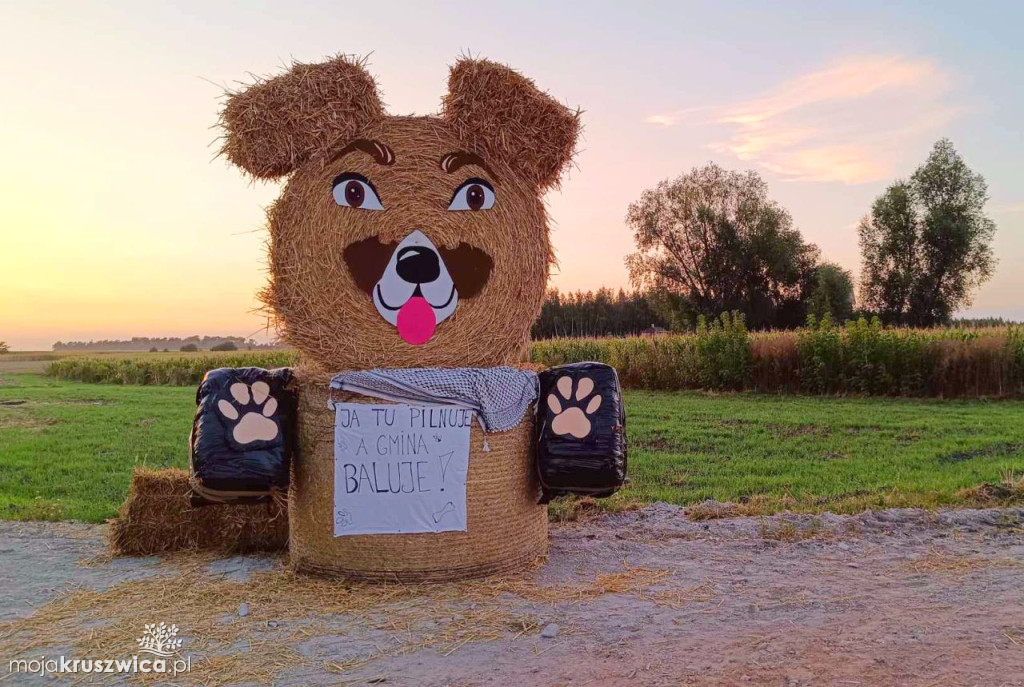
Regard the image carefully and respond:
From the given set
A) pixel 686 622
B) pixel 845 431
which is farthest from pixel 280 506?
pixel 845 431

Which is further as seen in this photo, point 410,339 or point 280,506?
point 280,506

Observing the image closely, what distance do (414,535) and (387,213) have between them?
1669 millimetres

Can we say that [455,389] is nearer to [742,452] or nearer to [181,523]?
[181,523]

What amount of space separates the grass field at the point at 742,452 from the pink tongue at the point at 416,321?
206 centimetres

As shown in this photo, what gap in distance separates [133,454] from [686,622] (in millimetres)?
7780

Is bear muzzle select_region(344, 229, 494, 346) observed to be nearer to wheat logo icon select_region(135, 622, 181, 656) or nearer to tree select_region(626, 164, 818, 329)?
wheat logo icon select_region(135, 622, 181, 656)

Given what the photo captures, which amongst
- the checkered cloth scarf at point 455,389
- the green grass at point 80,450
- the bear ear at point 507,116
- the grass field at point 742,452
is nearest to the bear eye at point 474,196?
the bear ear at point 507,116

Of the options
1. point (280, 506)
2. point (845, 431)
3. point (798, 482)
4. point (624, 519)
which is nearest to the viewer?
point (280, 506)

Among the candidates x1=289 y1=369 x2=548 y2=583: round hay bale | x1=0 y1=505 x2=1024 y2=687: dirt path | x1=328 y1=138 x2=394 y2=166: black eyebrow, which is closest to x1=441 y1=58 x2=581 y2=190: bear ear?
x1=328 y1=138 x2=394 y2=166: black eyebrow

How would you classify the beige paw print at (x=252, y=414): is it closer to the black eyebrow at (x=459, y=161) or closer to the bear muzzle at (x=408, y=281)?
the bear muzzle at (x=408, y=281)

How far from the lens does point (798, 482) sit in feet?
25.0

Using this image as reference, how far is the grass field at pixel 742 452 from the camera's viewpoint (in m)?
6.80

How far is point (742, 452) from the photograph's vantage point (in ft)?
31.6

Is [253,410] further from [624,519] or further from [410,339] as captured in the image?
[624,519]
